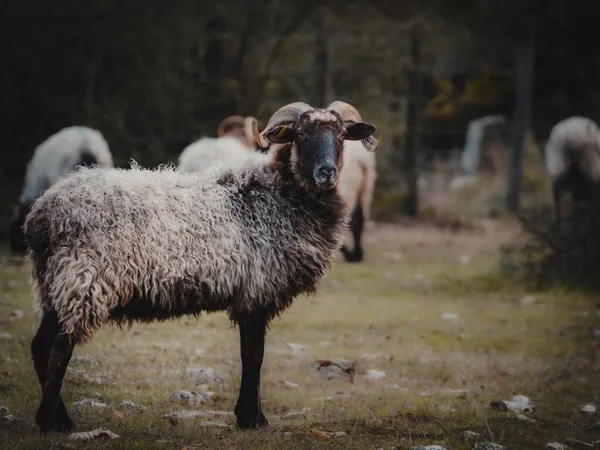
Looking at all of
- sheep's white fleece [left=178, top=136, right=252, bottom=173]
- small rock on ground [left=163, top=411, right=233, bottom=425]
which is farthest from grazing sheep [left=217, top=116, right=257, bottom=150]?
small rock on ground [left=163, top=411, right=233, bottom=425]

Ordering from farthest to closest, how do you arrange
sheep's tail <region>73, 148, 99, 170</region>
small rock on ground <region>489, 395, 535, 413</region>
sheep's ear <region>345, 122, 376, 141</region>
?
sheep's tail <region>73, 148, 99, 170</region> → sheep's ear <region>345, 122, 376, 141</region> → small rock on ground <region>489, 395, 535, 413</region>

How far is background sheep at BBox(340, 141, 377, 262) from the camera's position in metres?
13.4

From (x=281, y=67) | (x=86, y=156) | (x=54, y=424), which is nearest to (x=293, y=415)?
(x=54, y=424)

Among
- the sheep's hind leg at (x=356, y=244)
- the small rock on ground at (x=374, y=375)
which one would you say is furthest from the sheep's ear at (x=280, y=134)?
the sheep's hind leg at (x=356, y=244)

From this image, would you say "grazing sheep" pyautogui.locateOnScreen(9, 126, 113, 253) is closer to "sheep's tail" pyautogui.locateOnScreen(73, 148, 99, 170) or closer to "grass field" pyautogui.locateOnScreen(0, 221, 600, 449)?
"sheep's tail" pyautogui.locateOnScreen(73, 148, 99, 170)

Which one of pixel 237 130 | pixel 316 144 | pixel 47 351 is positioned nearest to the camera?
pixel 47 351

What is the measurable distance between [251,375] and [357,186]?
7.67 m

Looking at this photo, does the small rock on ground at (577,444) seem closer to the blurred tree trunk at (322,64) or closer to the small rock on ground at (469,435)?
the small rock on ground at (469,435)

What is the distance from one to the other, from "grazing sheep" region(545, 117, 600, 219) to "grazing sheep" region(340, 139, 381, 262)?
2.86m

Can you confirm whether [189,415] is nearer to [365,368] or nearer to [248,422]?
[248,422]

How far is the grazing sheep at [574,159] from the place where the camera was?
1442 cm

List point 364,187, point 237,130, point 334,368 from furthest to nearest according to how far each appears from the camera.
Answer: point 364,187
point 237,130
point 334,368

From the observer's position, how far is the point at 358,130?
23.1 ft

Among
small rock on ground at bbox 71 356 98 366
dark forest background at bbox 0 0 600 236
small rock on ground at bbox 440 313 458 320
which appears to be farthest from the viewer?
dark forest background at bbox 0 0 600 236
